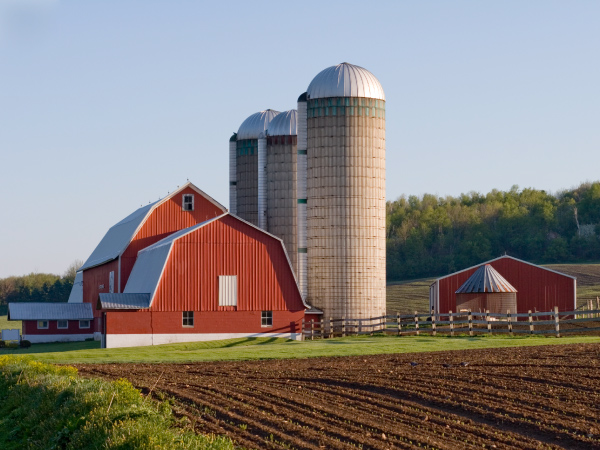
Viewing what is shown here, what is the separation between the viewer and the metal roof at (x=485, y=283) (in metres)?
48.4

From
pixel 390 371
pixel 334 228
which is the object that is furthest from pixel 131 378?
pixel 334 228

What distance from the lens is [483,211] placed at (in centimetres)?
13475

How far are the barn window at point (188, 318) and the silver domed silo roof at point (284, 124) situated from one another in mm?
15276

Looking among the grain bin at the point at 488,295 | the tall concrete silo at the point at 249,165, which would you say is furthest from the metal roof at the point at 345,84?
the grain bin at the point at 488,295

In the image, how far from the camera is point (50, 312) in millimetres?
54531

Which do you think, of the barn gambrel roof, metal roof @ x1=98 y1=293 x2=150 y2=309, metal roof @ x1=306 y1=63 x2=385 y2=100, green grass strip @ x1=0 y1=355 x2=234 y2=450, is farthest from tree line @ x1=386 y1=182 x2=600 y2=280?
green grass strip @ x1=0 y1=355 x2=234 y2=450

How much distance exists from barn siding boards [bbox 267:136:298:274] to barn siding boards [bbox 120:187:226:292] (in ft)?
12.4

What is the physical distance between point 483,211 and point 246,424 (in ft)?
398

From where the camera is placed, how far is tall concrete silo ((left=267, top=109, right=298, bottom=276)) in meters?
54.1

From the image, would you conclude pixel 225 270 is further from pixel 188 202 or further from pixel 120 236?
pixel 120 236

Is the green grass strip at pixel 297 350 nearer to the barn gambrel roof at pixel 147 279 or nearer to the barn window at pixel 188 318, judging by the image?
the barn window at pixel 188 318

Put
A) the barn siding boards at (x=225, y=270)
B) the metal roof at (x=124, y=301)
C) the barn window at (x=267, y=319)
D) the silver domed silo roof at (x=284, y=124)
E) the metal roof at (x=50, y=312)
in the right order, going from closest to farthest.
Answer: the metal roof at (x=124, y=301) < the barn siding boards at (x=225, y=270) < the barn window at (x=267, y=319) < the metal roof at (x=50, y=312) < the silver domed silo roof at (x=284, y=124)

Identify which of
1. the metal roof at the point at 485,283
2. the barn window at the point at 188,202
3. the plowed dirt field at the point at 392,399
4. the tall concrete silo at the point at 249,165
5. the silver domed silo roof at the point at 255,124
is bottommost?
the plowed dirt field at the point at 392,399

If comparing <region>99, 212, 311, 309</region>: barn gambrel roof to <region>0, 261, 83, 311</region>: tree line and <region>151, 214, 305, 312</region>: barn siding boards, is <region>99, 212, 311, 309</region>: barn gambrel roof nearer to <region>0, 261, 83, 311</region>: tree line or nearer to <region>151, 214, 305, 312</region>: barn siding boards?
<region>151, 214, 305, 312</region>: barn siding boards
